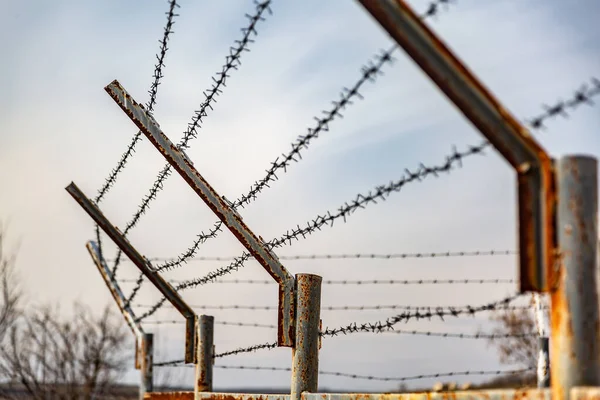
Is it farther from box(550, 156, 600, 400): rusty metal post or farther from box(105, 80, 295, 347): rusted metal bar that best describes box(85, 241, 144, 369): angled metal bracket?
box(550, 156, 600, 400): rusty metal post

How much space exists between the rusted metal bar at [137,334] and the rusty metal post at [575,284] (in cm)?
435

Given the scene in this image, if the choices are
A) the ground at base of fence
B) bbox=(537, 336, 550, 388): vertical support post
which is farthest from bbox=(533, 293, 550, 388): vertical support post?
the ground at base of fence

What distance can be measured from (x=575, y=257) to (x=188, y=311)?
11.2ft

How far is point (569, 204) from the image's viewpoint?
2.05m

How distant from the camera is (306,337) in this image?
3574 mm

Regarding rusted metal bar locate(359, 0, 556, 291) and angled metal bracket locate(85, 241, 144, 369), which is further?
angled metal bracket locate(85, 241, 144, 369)

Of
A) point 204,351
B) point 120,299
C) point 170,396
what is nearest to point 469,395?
point 204,351

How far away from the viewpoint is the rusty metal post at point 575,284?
2.03 meters

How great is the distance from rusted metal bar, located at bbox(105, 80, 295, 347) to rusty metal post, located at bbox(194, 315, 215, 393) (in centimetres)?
131

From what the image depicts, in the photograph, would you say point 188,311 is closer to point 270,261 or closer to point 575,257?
point 270,261

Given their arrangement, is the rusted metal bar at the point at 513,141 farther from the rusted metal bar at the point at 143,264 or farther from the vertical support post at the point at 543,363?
the rusted metal bar at the point at 143,264

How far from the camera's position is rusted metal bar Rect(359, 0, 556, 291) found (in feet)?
6.82

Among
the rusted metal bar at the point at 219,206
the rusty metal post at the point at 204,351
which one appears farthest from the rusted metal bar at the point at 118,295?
the rusted metal bar at the point at 219,206

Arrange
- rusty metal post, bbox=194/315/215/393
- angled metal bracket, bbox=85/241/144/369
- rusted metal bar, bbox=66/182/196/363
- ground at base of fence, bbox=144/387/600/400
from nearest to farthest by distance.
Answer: ground at base of fence, bbox=144/387/600/400 → rusty metal post, bbox=194/315/215/393 → rusted metal bar, bbox=66/182/196/363 → angled metal bracket, bbox=85/241/144/369
